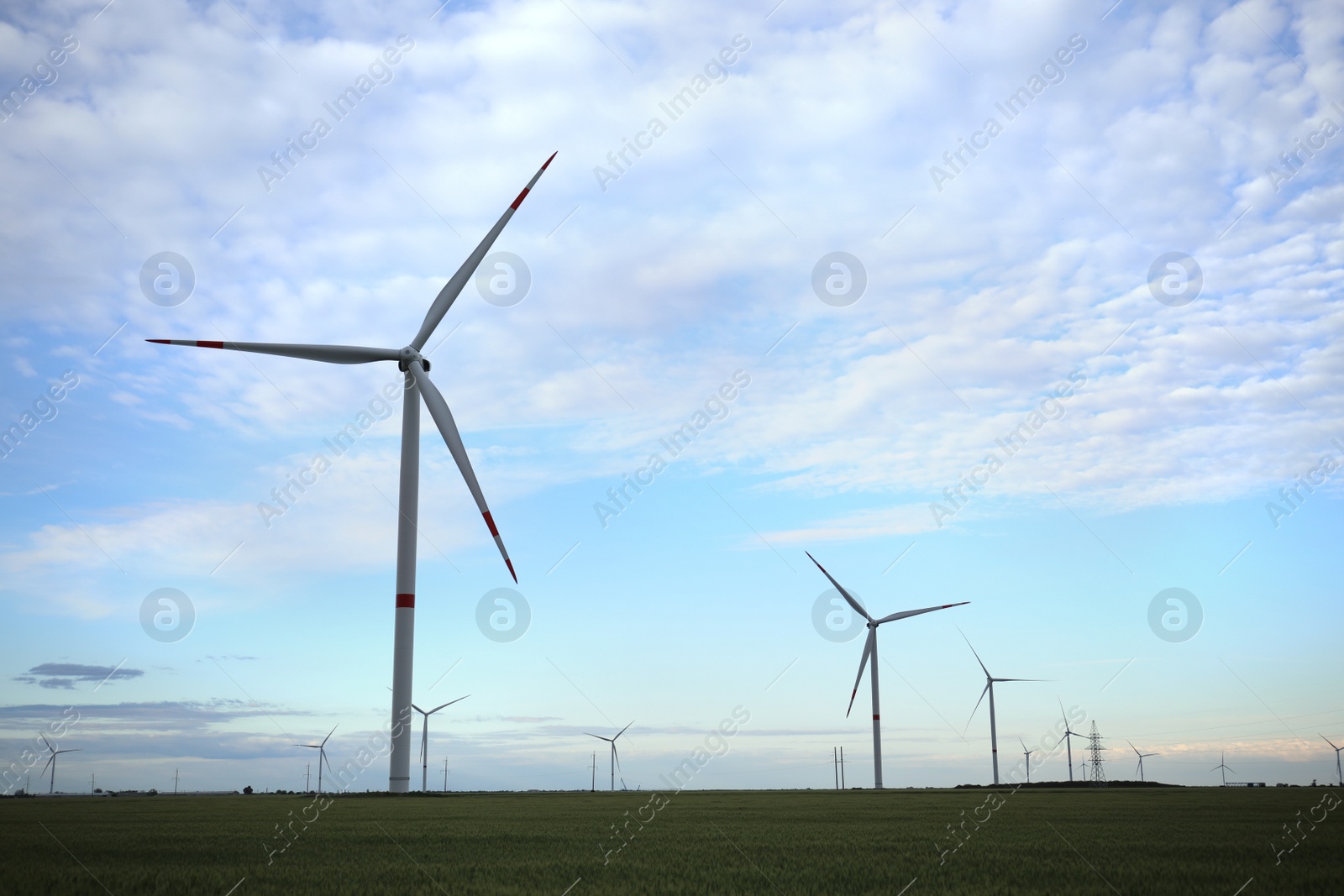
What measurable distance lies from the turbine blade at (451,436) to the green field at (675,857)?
58.9ft

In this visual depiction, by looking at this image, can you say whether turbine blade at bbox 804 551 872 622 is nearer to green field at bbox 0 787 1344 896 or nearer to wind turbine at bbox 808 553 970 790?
wind turbine at bbox 808 553 970 790

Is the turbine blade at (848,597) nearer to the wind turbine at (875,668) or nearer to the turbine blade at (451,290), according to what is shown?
the wind turbine at (875,668)

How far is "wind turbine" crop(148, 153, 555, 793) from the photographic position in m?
54.4

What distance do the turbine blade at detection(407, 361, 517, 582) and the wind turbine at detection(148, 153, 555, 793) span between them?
0.16ft

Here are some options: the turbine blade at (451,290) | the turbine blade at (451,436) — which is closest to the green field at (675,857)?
the turbine blade at (451,436)

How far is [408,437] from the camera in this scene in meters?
58.5

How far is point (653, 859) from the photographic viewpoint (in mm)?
18141

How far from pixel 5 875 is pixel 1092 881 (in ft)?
57.3

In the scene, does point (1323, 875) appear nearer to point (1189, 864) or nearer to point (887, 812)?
point (1189, 864)

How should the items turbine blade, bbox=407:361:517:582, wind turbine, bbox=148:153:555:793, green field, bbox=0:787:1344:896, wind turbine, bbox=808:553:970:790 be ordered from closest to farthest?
1. green field, bbox=0:787:1344:896
2. turbine blade, bbox=407:361:517:582
3. wind turbine, bbox=148:153:555:793
4. wind turbine, bbox=808:553:970:790

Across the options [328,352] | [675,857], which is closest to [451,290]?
[328,352]

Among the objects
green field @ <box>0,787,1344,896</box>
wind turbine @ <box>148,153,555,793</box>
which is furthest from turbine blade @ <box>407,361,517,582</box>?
green field @ <box>0,787,1344,896</box>

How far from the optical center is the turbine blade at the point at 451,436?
48844 millimetres

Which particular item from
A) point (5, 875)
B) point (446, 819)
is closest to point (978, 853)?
point (5, 875)
